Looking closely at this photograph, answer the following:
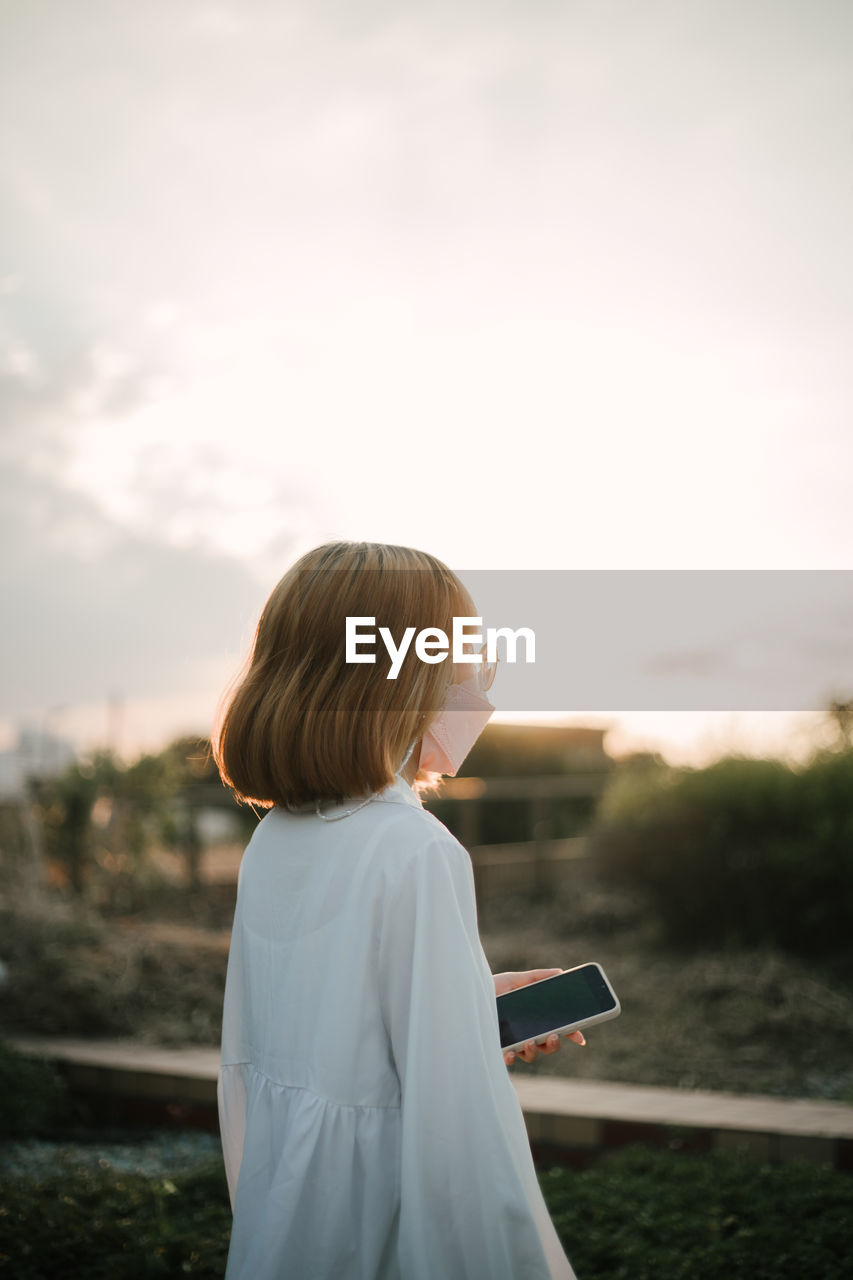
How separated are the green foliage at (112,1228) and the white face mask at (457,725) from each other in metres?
2.13

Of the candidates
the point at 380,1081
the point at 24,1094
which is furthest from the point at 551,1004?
the point at 24,1094

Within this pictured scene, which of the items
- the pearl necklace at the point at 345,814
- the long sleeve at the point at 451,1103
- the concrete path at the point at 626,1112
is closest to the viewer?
the long sleeve at the point at 451,1103

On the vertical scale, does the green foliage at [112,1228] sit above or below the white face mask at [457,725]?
below

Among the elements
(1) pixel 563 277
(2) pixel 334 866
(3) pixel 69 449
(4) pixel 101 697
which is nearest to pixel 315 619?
(2) pixel 334 866

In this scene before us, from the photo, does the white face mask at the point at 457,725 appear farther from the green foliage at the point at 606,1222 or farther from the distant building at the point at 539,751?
the distant building at the point at 539,751

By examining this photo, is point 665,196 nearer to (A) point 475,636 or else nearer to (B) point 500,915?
(A) point 475,636

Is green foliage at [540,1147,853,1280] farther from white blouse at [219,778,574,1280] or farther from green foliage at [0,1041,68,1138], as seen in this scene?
green foliage at [0,1041,68,1138]

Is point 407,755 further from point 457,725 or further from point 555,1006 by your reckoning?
point 555,1006

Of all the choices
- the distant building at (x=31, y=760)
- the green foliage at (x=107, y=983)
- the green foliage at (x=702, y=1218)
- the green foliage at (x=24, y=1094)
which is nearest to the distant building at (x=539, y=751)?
the distant building at (x=31, y=760)

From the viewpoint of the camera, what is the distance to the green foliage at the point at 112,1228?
3033mm

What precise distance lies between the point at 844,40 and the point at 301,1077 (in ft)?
14.9

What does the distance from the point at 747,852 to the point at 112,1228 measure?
5.48m

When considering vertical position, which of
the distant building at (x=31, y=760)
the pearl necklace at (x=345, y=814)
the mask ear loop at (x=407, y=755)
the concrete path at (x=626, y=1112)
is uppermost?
the distant building at (x=31, y=760)

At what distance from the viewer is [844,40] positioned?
14.1ft
